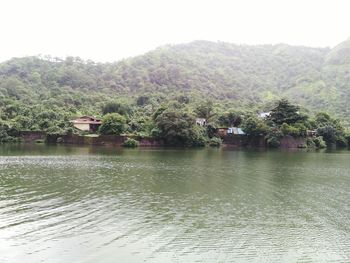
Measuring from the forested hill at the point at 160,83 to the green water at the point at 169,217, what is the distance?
73248 millimetres

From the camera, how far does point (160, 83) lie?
475 ft

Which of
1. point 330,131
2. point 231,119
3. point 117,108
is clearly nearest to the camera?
point 330,131

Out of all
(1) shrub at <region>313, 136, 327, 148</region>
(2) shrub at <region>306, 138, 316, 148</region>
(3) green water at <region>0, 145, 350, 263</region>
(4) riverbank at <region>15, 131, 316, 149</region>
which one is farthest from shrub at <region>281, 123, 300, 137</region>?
(3) green water at <region>0, 145, 350, 263</region>

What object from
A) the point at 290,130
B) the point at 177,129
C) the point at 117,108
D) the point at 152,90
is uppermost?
the point at 152,90

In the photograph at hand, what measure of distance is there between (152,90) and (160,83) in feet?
37.7

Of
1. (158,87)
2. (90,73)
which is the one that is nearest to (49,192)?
(158,87)

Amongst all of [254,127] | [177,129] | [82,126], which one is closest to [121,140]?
[177,129]

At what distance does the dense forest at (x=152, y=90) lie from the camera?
8556 centimetres

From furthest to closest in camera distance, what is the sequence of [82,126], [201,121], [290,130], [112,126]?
[201,121] → [82,126] → [290,130] → [112,126]

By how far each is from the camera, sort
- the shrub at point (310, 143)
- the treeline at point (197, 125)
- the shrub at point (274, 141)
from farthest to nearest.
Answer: the shrub at point (310, 143), the shrub at point (274, 141), the treeline at point (197, 125)

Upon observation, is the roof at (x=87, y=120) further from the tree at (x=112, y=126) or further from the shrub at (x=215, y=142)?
the shrub at (x=215, y=142)

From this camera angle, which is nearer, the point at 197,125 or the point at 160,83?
the point at 197,125

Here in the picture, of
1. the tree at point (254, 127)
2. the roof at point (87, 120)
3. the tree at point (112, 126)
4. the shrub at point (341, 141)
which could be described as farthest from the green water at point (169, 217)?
the shrub at point (341, 141)

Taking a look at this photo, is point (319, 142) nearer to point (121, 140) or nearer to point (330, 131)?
point (330, 131)
